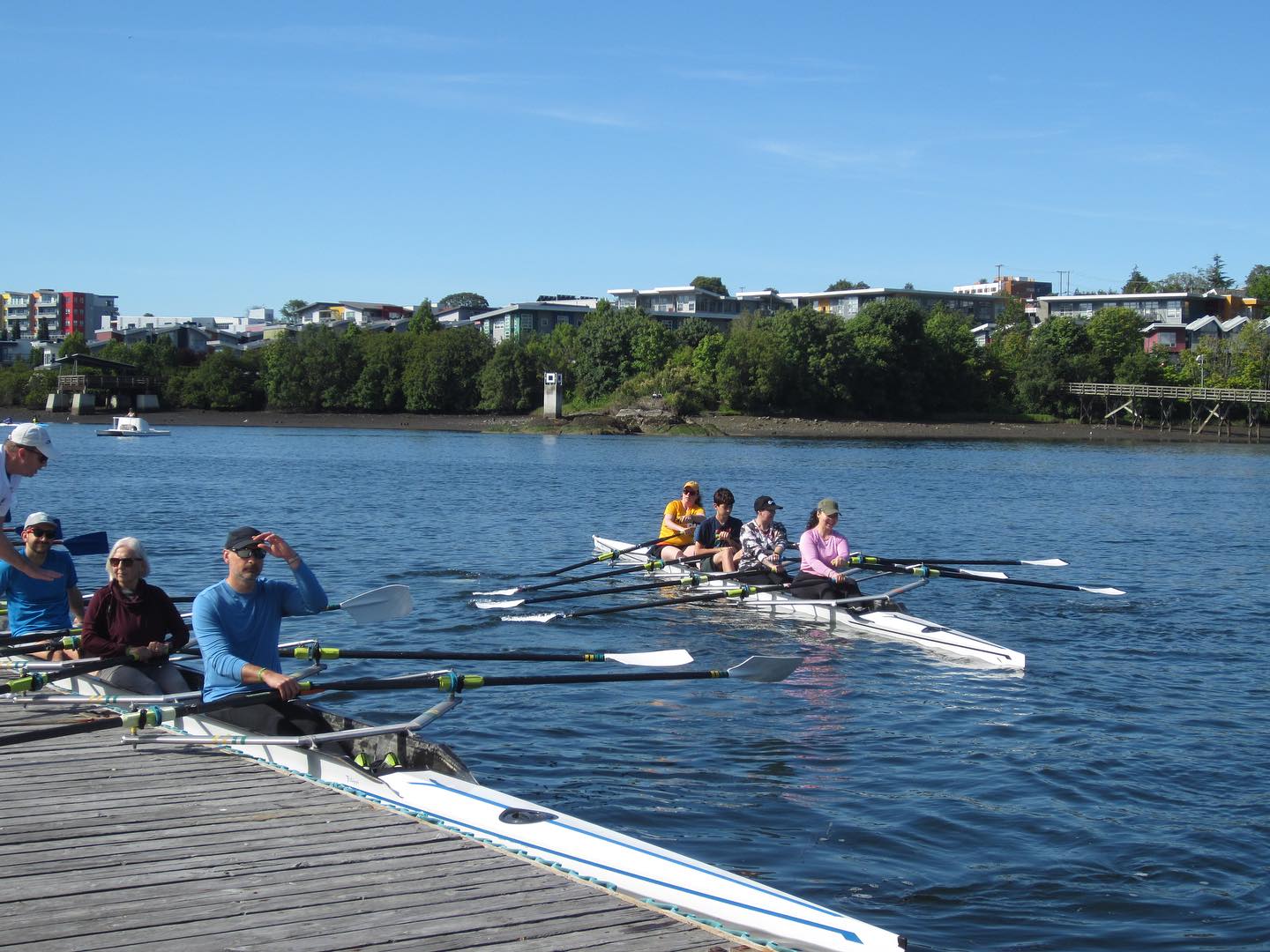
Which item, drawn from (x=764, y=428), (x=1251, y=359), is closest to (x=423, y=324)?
(x=764, y=428)

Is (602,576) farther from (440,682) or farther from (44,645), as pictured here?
(440,682)

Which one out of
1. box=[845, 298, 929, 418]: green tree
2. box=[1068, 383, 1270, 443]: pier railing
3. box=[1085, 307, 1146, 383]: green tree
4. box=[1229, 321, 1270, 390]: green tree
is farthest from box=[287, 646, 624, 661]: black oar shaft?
box=[1085, 307, 1146, 383]: green tree

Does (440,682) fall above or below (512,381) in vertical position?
below

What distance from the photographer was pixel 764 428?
310ft

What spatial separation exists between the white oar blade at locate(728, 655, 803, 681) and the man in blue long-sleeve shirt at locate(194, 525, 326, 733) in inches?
136

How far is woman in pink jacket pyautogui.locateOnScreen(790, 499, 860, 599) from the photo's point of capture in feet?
56.5

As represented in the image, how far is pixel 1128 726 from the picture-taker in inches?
500

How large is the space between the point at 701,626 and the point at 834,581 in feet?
6.92

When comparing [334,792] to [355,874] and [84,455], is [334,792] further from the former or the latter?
[84,455]

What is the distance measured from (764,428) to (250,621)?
285 feet

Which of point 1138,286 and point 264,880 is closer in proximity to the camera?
point 264,880

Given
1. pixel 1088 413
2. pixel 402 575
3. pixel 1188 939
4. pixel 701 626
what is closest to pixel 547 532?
pixel 402 575

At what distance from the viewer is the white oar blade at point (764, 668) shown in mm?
10000

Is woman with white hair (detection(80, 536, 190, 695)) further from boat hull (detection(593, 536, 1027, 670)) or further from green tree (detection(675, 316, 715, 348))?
green tree (detection(675, 316, 715, 348))
